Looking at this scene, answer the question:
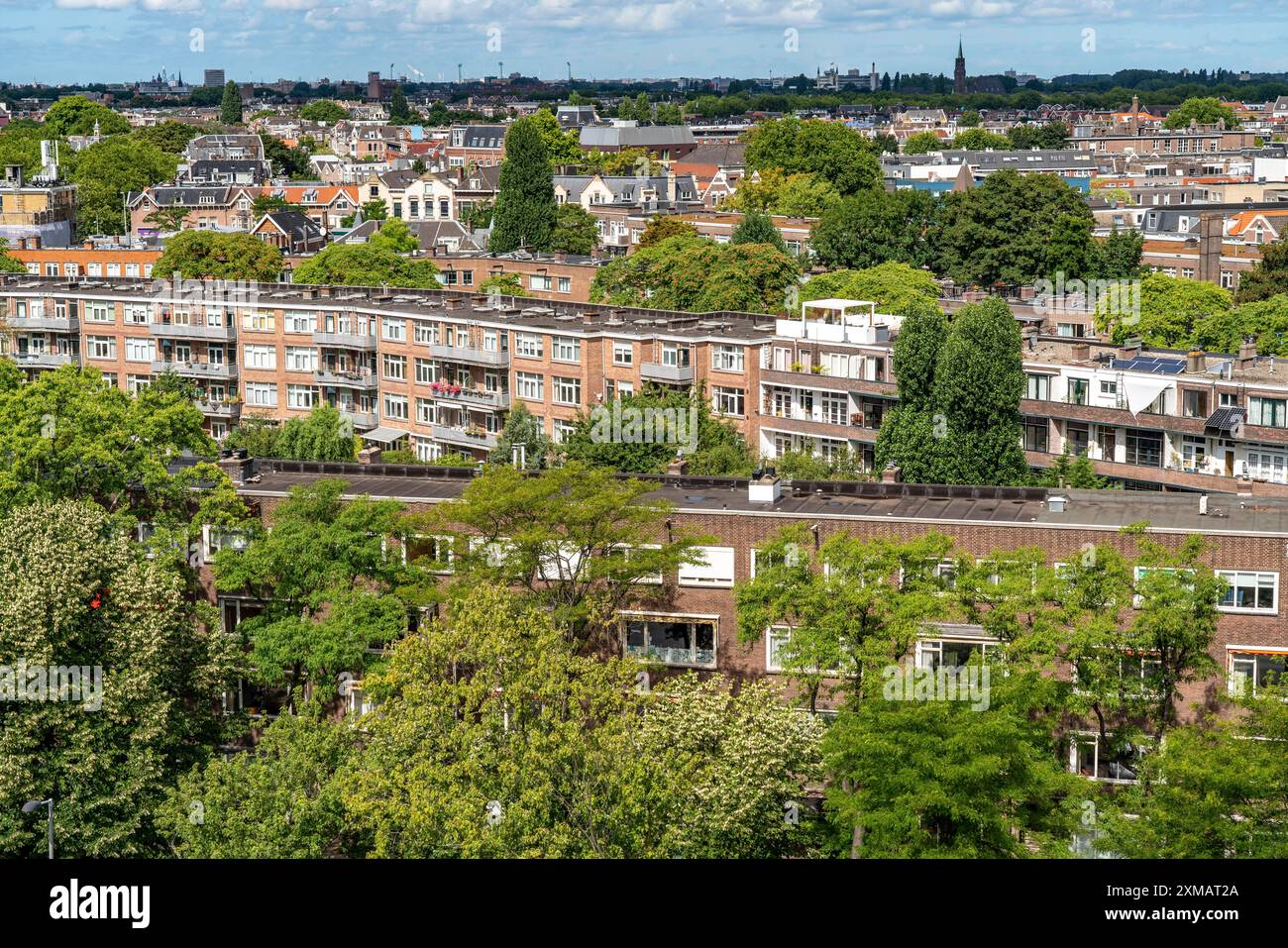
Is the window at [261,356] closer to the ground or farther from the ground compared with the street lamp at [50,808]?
farther from the ground

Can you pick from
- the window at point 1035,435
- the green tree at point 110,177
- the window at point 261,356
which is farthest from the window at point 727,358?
the green tree at point 110,177

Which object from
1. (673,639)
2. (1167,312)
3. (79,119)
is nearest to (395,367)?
(1167,312)

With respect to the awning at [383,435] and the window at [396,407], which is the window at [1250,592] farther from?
the window at [396,407]

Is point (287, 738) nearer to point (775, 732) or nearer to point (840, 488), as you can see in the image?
point (775, 732)

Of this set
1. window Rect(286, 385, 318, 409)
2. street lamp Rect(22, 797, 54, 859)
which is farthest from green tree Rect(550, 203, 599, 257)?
street lamp Rect(22, 797, 54, 859)
